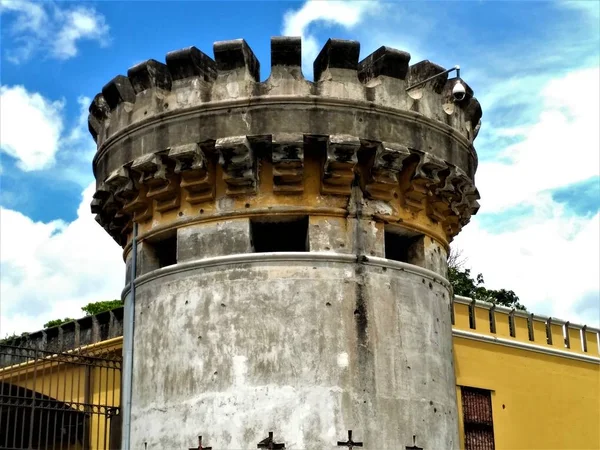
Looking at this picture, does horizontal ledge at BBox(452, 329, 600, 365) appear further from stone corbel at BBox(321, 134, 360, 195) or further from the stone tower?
stone corbel at BBox(321, 134, 360, 195)

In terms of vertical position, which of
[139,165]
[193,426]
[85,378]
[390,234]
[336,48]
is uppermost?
[336,48]

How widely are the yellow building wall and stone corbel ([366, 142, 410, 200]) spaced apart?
5057 millimetres

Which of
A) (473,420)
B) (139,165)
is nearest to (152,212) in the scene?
(139,165)

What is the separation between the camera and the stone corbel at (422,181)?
39.5 ft

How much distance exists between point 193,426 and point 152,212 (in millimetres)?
2935

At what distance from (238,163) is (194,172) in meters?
0.62

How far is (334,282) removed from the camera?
11.5 m

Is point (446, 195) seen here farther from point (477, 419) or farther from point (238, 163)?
point (477, 419)

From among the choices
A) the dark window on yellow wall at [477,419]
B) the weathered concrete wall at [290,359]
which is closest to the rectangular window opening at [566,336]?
the dark window on yellow wall at [477,419]

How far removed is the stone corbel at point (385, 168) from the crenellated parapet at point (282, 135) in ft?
0.05

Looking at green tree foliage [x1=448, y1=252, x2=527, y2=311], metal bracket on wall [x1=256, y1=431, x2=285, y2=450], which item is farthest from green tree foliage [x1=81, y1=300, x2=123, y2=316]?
metal bracket on wall [x1=256, y1=431, x2=285, y2=450]

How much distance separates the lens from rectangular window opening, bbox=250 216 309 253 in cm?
1180

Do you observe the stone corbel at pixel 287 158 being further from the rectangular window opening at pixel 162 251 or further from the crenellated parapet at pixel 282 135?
the rectangular window opening at pixel 162 251

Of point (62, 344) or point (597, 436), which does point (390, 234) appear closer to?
point (62, 344)
